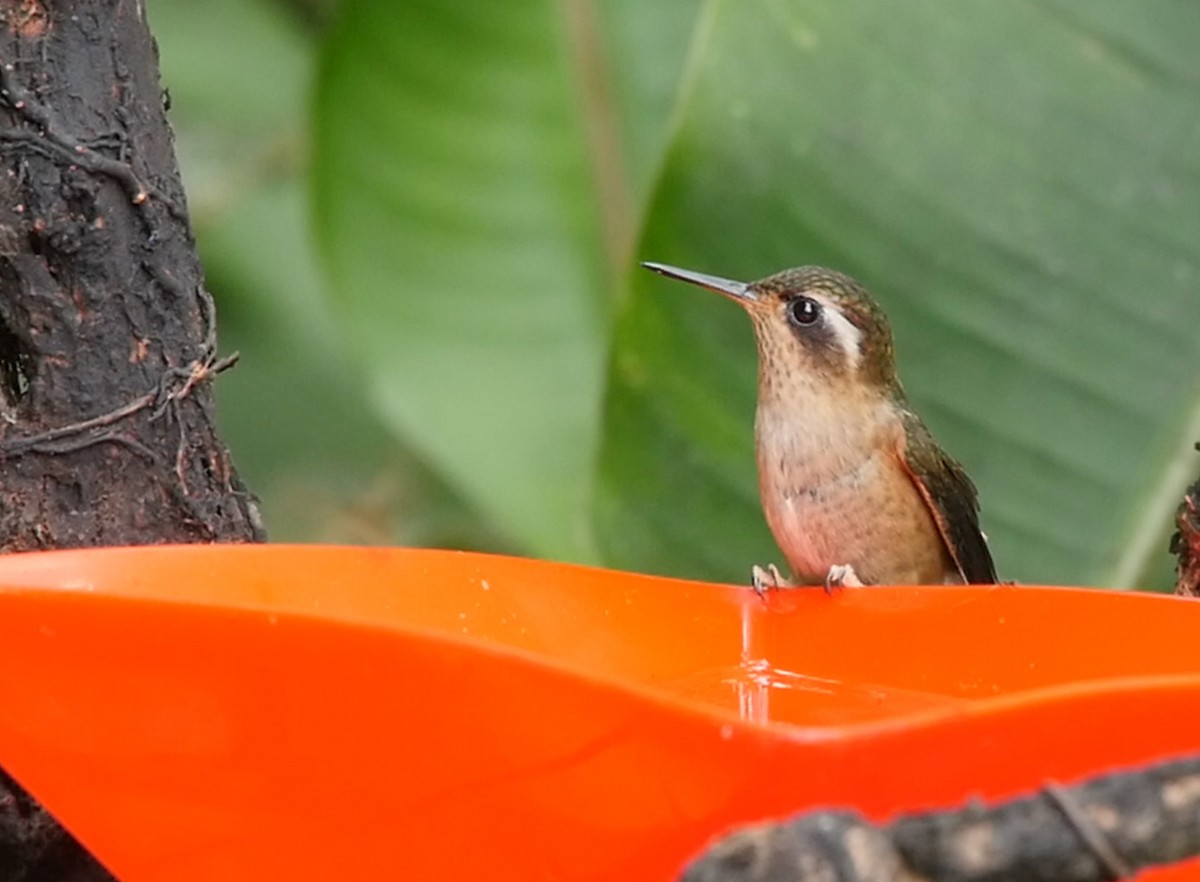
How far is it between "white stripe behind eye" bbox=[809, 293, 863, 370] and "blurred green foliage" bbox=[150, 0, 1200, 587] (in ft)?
0.21

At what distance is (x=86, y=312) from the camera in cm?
137

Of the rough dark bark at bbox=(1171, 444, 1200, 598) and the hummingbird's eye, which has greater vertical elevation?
the rough dark bark at bbox=(1171, 444, 1200, 598)

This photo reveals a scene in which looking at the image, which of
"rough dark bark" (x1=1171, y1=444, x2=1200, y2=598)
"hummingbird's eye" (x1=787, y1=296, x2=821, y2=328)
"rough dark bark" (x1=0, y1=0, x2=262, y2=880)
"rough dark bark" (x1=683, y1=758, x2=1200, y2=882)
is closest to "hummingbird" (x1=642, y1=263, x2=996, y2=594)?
"hummingbird's eye" (x1=787, y1=296, x2=821, y2=328)

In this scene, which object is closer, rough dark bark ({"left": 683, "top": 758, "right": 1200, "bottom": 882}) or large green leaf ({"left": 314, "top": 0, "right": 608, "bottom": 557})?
rough dark bark ({"left": 683, "top": 758, "right": 1200, "bottom": 882})

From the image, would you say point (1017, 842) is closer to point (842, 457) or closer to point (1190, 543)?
point (1190, 543)

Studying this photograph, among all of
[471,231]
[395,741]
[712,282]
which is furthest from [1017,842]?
[471,231]

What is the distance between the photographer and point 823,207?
87.4 inches

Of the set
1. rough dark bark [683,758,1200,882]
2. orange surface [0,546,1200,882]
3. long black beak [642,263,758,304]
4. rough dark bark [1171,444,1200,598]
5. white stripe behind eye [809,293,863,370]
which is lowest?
white stripe behind eye [809,293,863,370]

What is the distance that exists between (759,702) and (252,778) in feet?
1.60

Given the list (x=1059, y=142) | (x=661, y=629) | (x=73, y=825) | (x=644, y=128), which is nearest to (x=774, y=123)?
(x=1059, y=142)

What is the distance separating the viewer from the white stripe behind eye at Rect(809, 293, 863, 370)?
2.27m

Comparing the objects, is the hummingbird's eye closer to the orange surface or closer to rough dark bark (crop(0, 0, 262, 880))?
rough dark bark (crop(0, 0, 262, 880))

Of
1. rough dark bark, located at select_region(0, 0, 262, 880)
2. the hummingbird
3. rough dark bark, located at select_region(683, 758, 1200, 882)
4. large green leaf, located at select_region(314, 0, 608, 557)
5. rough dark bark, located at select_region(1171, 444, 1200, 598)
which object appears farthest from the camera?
large green leaf, located at select_region(314, 0, 608, 557)

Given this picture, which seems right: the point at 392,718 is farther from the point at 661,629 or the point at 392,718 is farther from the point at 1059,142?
the point at 1059,142
